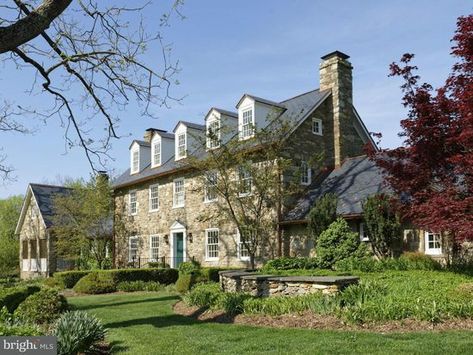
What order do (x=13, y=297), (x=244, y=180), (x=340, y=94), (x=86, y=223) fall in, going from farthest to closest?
1. (x=86, y=223)
2. (x=340, y=94)
3. (x=244, y=180)
4. (x=13, y=297)

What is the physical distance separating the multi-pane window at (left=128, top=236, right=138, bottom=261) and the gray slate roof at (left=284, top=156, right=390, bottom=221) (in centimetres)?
1198

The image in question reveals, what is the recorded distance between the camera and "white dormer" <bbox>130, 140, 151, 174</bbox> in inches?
1261

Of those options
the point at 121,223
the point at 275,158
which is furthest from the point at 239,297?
the point at 121,223

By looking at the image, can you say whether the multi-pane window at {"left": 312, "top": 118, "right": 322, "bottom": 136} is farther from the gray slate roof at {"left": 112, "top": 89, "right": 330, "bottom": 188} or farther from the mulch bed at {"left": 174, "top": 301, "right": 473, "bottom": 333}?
the mulch bed at {"left": 174, "top": 301, "right": 473, "bottom": 333}

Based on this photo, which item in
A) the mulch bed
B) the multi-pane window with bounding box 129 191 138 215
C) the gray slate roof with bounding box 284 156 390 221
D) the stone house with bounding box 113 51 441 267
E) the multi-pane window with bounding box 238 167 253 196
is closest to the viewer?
the mulch bed

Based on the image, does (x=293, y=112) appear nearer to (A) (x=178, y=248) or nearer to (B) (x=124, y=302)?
(A) (x=178, y=248)

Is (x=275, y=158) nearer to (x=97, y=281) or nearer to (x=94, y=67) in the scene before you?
(x=97, y=281)

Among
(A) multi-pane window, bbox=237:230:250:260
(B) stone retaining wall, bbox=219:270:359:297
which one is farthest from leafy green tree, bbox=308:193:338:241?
(B) stone retaining wall, bbox=219:270:359:297

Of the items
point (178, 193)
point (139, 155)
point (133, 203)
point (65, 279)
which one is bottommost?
point (65, 279)

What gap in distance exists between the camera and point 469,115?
12.4 meters

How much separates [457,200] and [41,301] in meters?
10.1

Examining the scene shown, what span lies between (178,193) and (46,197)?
15.6 metres

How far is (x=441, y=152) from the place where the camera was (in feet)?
46.7

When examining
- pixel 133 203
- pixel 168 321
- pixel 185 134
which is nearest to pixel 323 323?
pixel 168 321
